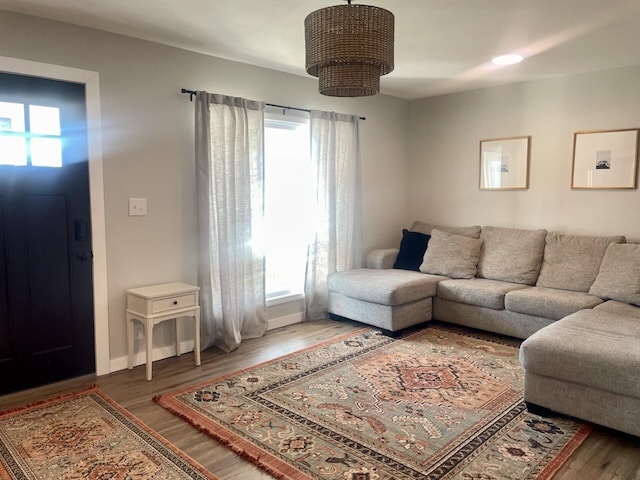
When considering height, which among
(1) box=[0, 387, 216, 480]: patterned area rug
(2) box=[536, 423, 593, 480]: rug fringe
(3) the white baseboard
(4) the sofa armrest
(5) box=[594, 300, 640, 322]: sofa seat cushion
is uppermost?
(4) the sofa armrest

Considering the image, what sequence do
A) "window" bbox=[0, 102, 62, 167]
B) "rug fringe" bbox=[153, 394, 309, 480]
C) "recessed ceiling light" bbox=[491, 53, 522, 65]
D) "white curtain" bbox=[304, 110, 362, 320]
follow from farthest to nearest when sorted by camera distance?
"white curtain" bbox=[304, 110, 362, 320] → "recessed ceiling light" bbox=[491, 53, 522, 65] → "window" bbox=[0, 102, 62, 167] → "rug fringe" bbox=[153, 394, 309, 480]

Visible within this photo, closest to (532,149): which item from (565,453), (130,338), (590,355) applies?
(590,355)

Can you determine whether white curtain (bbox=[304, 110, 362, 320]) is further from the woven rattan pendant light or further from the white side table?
the woven rattan pendant light

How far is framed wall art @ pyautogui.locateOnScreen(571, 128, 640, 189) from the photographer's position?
402 centimetres

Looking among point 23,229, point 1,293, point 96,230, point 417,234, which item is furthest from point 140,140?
point 417,234

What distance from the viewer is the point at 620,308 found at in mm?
3426

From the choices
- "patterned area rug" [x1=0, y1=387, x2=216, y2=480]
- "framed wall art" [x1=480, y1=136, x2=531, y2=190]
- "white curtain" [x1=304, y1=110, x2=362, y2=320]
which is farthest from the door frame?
"framed wall art" [x1=480, y1=136, x2=531, y2=190]

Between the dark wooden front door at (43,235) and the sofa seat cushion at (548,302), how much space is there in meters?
3.17

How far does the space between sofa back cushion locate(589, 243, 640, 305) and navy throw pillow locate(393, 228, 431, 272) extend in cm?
155

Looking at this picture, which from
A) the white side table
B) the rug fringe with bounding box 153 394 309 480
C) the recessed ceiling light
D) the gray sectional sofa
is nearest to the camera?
the rug fringe with bounding box 153 394 309 480

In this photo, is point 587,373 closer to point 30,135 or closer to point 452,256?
point 452,256

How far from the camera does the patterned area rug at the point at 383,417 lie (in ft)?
7.17

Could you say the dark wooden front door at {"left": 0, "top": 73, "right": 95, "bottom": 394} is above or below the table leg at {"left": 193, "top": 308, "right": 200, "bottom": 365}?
above

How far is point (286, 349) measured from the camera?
375cm
